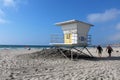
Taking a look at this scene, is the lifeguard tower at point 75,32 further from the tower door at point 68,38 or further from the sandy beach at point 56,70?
the sandy beach at point 56,70

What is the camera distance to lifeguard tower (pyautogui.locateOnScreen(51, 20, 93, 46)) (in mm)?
20250

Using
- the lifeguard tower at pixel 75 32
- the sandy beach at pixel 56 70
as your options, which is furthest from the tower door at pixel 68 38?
the sandy beach at pixel 56 70

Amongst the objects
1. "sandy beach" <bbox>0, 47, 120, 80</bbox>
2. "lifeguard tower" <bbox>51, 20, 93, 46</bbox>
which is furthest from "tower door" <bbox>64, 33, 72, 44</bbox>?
"sandy beach" <bbox>0, 47, 120, 80</bbox>

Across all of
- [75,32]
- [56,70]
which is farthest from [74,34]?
[56,70]

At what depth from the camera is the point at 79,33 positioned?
20.5 m

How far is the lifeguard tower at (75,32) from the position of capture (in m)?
20.2

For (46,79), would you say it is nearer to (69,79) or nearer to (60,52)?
(69,79)

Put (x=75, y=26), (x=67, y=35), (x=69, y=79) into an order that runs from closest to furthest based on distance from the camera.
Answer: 1. (x=69, y=79)
2. (x=75, y=26)
3. (x=67, y=35)

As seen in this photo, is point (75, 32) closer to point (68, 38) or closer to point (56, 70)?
point (68, 38)

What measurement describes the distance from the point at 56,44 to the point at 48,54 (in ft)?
4.58

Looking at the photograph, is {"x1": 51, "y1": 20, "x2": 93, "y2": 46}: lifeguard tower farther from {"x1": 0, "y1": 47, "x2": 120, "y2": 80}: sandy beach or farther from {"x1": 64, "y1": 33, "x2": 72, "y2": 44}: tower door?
{"x1": 0, "y1": 47, "x2": 120, "y2": 80}: sandy beach

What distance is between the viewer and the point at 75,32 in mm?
20328

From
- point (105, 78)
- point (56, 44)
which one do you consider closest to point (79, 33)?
point (56, 44)

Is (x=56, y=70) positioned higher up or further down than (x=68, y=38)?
further down
